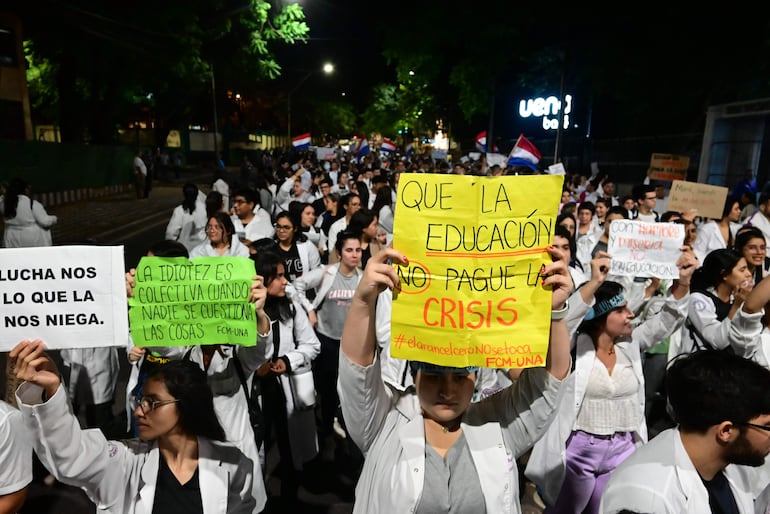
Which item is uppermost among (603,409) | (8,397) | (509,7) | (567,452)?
(509,7)

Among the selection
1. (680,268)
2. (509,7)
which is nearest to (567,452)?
(680,268)

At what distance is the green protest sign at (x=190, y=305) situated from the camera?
2.95 meters

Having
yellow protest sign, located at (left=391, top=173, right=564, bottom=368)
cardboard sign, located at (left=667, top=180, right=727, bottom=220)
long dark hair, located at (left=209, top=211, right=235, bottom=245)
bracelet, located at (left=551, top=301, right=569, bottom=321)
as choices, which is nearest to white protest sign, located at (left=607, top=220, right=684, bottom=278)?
bracelet, located at (left=551, top=301, right=569, bottom=321)

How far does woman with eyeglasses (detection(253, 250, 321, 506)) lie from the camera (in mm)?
4168

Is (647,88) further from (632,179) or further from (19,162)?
(19,162)

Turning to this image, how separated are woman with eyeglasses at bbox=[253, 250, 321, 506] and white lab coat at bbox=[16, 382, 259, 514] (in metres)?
1.24

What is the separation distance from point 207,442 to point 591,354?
7.47 feet

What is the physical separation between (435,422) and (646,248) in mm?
2826

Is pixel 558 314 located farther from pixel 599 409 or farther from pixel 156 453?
pixel 156 453

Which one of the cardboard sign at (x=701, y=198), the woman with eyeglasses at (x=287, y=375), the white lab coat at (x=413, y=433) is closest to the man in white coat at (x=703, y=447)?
the white lab coat at (x=413, y=433)

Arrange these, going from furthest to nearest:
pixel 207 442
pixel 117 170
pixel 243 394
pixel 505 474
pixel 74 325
Result: 1. pixel 117 170
2. pixel 243 394
3. pixel 207 442
4. pixel 74 325
5. pixel 505 474

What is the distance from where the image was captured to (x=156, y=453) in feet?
8.84

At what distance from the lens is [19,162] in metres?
19.6

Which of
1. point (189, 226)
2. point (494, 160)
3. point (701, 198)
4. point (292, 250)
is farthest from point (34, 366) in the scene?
point (494, 160)
